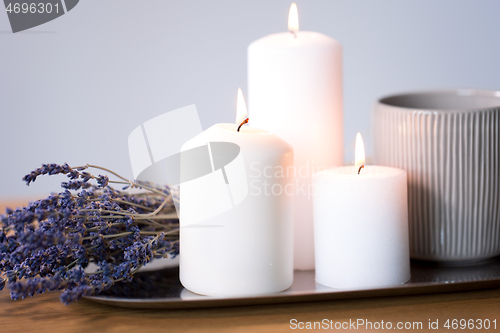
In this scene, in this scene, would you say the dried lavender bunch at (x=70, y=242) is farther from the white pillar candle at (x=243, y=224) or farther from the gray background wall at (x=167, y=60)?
the gray background wall at (x=167, y=60)

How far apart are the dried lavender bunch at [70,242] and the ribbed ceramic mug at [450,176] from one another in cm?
25

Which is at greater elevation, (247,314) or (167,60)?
(167,60)

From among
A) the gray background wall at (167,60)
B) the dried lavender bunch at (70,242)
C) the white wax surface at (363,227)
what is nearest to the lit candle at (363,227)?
the white wax surface at (363,227)

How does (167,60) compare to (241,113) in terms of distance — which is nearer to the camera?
(241,113)

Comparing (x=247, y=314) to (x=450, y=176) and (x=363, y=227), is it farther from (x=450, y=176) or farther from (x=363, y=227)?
(x=450, y=176)

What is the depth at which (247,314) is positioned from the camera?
40 cm

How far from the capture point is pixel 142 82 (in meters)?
1.19

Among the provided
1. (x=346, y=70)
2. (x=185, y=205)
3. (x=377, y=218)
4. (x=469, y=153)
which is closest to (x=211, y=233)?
(x=185, y=205)

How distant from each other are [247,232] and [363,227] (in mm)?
100

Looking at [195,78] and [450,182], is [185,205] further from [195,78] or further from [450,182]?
[195,78]

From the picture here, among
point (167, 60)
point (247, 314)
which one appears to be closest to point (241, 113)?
point (247, 314)

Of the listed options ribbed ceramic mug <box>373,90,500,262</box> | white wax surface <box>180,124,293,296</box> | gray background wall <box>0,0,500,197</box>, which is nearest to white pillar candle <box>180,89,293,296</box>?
white wax surface <box>180,124,293,296</box>

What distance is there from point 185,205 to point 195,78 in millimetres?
818

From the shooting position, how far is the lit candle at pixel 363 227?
422 mm
